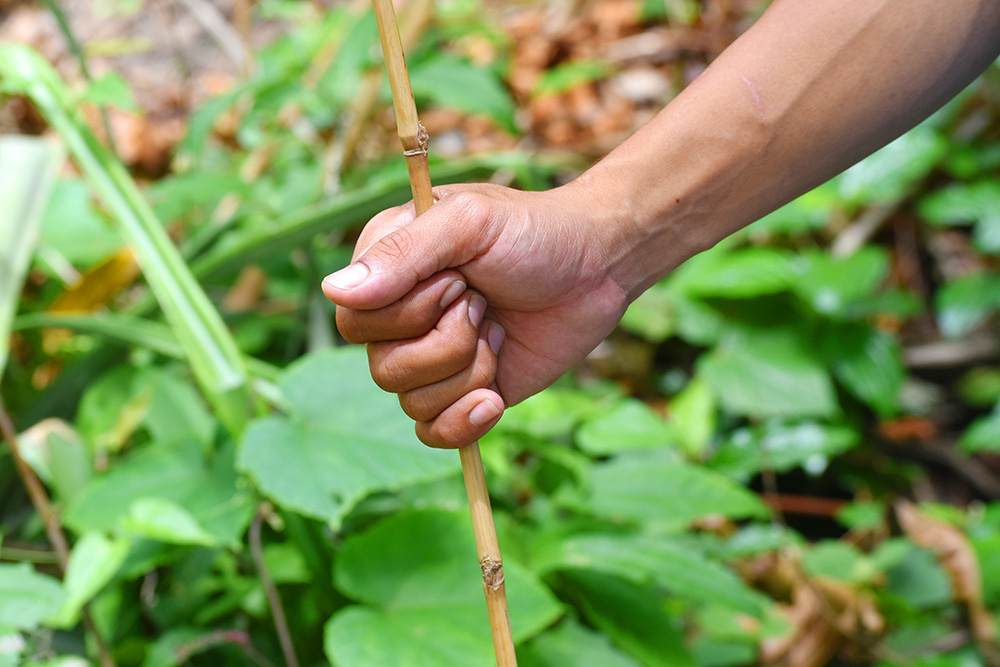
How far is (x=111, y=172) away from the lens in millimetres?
903

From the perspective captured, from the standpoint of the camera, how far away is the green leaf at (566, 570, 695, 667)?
815 mm

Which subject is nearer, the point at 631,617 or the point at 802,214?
the point at 631,617

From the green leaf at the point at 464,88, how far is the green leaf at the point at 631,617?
77 centimetres

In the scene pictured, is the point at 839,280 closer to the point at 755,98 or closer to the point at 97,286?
the point at 755,98

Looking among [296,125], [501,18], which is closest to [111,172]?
[296,125]

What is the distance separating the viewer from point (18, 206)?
3.26 ft

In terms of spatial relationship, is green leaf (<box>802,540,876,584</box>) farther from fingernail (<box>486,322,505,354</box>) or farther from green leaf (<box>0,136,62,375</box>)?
green leaf (<box>0,136,62,375</box>)

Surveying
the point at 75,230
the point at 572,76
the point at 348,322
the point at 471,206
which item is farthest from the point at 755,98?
the point at 572,76

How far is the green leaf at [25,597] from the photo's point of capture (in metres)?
0.63

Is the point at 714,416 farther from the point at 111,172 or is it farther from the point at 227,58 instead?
the point at 227,58

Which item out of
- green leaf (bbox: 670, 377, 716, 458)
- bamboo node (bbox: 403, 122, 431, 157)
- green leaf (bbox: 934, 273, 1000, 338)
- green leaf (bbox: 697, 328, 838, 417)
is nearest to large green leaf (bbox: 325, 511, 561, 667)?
bamboo node (bbox: 403, 122, 431, 157)

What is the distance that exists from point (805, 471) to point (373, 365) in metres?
1.20

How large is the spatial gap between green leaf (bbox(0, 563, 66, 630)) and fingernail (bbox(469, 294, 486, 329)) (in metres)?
0.48

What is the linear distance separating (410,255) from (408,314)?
0.04m
